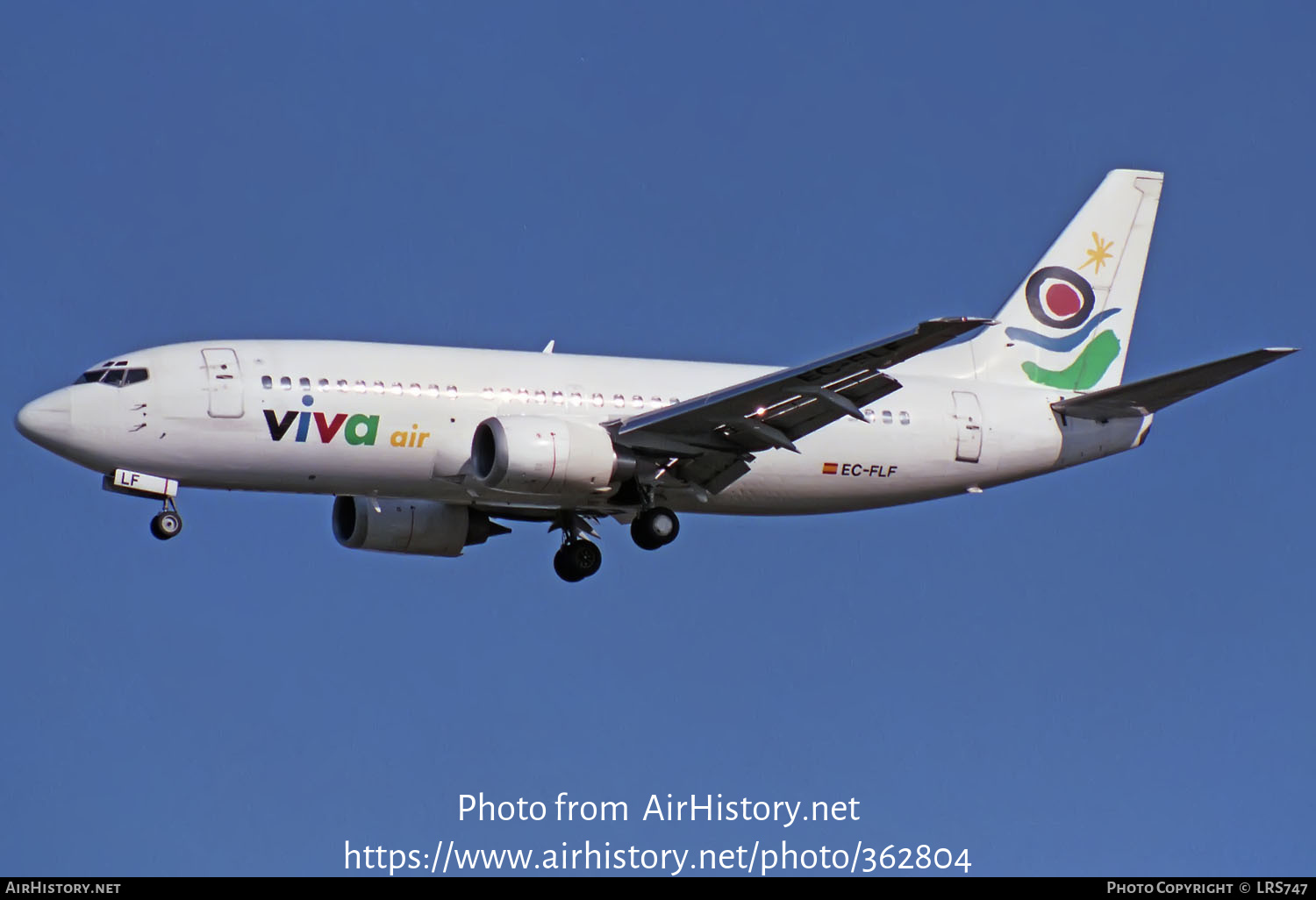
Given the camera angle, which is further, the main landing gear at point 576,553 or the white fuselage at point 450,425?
the main landing gear at point 576,553

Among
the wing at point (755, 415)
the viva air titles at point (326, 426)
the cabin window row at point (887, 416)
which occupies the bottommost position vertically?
the viva air titles at point (326, 426)

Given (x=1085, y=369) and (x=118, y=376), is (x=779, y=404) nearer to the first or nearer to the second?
(x=1085, y=369)

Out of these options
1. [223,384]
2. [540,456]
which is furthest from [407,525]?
[223,384]

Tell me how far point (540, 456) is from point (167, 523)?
7092 millimetres

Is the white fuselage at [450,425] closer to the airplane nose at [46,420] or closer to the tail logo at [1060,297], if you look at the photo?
the airplane nose at [46,420]

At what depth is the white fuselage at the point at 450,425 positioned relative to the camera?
37.5 meters

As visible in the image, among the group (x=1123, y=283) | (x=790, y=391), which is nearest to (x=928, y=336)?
(x=790, y=391)

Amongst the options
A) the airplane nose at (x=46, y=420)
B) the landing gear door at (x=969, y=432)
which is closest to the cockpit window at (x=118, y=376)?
the airplane nose at (x=46, y=420)

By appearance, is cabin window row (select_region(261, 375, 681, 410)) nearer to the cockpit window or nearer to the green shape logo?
the cockpit window

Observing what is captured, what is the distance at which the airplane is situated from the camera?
37500 millimetres

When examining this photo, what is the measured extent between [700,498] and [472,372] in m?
5.32

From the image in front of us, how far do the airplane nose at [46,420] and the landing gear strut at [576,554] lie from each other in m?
10.9

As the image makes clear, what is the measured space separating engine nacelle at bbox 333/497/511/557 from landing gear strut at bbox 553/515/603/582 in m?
1.81

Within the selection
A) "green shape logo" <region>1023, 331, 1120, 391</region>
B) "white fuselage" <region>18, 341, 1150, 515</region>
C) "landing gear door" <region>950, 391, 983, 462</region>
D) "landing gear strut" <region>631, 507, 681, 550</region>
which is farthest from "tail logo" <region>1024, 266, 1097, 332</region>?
"landing gear strut" <region>631, 507, 681, 550</region>
